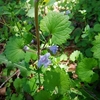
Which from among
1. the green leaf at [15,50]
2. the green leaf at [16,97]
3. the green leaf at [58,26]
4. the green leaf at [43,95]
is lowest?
the green leaf at [16,97]

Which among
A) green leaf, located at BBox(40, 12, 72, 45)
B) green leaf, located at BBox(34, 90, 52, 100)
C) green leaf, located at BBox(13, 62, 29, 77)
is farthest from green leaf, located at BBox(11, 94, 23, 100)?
green leaf, located at BBox(40, 12, 72, 45)

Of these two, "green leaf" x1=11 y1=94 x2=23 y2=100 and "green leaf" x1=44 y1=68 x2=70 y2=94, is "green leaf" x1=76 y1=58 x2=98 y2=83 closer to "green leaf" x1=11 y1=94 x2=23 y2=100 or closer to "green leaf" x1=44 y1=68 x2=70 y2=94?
"green leaf" x1=44 y1=68 x2=70 y2=94

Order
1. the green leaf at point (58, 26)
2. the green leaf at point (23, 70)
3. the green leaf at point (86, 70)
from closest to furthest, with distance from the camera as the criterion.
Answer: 1. the green leaf at point (58, 26)
2. the green leaf at point (86, 70)
3. the green leaf at point (23, 70)

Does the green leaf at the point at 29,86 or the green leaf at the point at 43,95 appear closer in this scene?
the green leaf at the point at 43,95

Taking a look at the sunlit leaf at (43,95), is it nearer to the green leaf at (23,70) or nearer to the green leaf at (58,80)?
the green leaf at (58,80)

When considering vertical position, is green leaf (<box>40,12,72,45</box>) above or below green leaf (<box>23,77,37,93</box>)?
above

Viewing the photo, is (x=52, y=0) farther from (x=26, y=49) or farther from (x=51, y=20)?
(x=26, y=49)

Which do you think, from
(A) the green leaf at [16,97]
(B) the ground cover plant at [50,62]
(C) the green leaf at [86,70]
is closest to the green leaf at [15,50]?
(B) the ground cover plant at [50,62]
